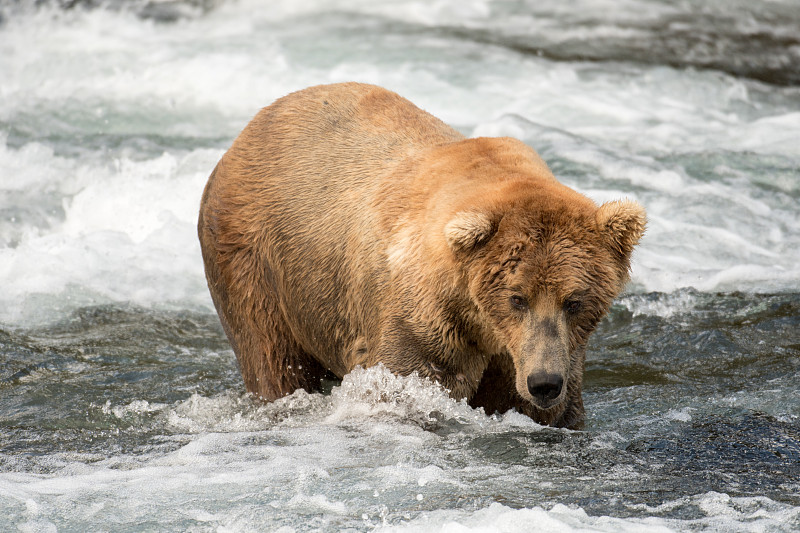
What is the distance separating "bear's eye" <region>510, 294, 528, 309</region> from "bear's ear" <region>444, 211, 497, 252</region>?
0.27 meters

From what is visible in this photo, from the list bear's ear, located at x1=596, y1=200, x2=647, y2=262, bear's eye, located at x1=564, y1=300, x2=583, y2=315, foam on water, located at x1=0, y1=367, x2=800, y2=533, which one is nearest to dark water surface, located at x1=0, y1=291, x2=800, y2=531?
foam on water, located at x1=0, y1=367, x2=800, y2=533

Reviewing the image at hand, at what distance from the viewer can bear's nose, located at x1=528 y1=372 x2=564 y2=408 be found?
4312 mm

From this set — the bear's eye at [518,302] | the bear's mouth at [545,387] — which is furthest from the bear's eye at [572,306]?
the bear's mouth at [545,387]

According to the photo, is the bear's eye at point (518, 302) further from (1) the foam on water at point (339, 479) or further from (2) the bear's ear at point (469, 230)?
(1) the foam on water at point (339, 479)

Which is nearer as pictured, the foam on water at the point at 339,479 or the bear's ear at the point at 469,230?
the foam on water at the point at 339,479

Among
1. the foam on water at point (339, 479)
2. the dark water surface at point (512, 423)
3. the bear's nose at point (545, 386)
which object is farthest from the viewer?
the dark water surface at point (512, 423)

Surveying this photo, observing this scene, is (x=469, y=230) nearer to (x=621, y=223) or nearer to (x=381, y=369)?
(x=621, y=223)

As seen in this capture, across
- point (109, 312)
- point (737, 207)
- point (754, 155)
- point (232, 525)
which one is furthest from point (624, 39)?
point (232, 525)

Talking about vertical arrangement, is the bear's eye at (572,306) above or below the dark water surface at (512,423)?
above

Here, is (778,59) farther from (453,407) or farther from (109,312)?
(453,407)

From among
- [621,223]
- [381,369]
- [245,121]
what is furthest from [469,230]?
[245,121]

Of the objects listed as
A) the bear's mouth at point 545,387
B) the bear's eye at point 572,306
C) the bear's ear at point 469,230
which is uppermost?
the bear's ear at point 469,230

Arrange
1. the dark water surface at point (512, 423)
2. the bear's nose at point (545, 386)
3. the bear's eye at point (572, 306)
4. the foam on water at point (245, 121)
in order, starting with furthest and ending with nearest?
the foam on water at point (245, 121), the dark water surface at point (512, 423), the bear's eye at point (572, 306), the bear's nose at point (545, 386)

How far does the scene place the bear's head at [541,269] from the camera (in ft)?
14.4
